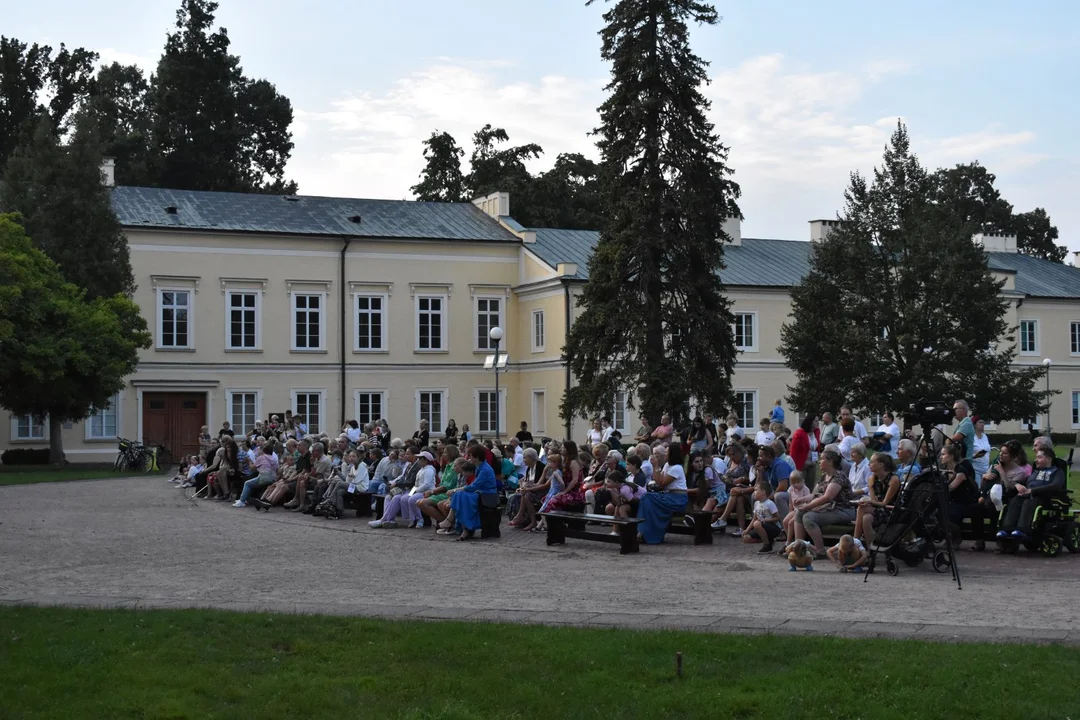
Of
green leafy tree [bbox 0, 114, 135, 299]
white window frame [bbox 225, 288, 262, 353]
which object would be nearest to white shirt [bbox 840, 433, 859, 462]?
green leafy tree [bbox 0, 114, 135, 299]

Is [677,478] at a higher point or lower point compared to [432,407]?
lower

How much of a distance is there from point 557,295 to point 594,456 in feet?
97.5

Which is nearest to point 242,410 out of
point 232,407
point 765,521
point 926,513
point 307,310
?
point 232,407

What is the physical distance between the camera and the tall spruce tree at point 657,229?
34250 mm

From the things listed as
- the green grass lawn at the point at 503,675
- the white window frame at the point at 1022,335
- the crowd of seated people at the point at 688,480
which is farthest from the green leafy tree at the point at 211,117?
the green grass lawn at the point at 503,675

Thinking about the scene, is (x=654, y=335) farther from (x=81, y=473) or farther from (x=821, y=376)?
(x=81, y=473)

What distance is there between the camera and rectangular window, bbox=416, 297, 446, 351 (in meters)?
51.4

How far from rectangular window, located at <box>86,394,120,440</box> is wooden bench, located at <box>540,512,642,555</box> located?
31.5m

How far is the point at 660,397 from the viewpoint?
3400 centimetres

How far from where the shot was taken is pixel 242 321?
161 feet

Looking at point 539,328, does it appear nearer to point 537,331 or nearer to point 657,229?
point 537,331

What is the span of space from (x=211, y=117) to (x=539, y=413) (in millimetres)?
30978

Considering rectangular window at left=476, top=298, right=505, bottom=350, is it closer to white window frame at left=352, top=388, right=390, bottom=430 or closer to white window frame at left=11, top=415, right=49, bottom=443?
white window frame at left=352, top=388, right=390, bottom=430

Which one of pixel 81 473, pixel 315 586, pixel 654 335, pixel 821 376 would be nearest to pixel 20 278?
pixel 81 473
